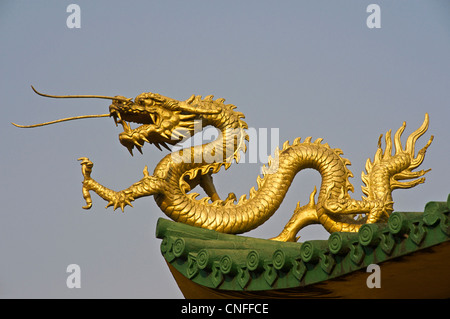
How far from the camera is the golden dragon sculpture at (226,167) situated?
28.3 feet

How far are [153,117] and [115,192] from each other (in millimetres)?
1031

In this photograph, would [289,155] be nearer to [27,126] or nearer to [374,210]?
[374,210]

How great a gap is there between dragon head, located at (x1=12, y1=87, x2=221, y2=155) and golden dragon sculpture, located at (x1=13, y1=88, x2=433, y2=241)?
0.01 metres

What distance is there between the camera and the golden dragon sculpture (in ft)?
28.3

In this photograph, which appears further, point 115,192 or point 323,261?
point 115,192

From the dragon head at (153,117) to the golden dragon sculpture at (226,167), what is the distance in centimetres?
1

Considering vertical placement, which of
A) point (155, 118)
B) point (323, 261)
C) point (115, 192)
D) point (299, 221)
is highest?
point (155, 118)

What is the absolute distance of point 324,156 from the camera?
29.8 ft

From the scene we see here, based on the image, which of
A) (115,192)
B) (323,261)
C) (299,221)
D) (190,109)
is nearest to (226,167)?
(190,109)

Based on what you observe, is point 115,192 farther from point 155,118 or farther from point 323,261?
point 323,261

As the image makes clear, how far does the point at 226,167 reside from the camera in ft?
29.7

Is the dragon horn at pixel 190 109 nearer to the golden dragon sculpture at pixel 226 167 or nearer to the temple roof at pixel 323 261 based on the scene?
the golden dragon sculpture at pixel 226 167

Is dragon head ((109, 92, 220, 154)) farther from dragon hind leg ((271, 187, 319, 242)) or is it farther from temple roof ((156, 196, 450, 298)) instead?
dragon hind leg ((271, 187, 319, 242))

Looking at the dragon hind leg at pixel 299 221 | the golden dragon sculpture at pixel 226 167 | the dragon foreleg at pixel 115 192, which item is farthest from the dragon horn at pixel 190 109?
the dragon hind leg at pixel 299 221
